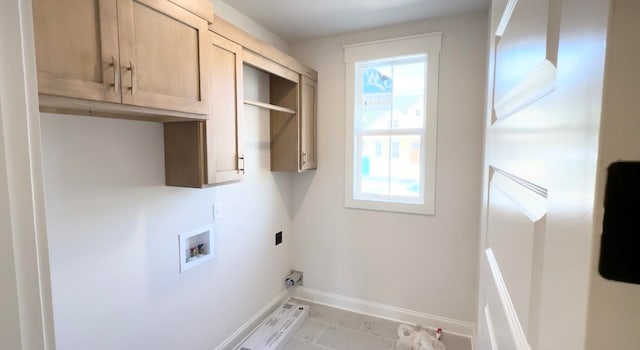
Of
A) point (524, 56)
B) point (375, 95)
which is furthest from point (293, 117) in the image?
point (524, 56)

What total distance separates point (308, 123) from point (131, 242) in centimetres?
170

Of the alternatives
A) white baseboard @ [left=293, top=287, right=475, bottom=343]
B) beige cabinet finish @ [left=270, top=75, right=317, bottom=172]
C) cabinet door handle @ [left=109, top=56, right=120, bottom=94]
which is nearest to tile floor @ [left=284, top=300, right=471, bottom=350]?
white baseboard @ [left=293, top=287, right=475, bottom=343]

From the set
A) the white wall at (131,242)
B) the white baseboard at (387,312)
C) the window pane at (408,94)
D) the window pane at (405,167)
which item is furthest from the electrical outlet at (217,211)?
the window pane at (408,94)

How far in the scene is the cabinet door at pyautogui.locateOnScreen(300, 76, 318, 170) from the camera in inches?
107

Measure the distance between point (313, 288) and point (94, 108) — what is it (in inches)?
101

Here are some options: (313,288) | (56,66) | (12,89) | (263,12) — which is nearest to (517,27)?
(12,89)

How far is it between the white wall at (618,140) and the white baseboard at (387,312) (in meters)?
2.75

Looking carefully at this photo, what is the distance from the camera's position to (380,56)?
269 centimetres

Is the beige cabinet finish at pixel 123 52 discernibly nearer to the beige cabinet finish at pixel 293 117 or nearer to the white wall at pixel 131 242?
the white wall at pixel 131 242

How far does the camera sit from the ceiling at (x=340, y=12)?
222cm

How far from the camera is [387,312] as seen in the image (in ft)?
9.34

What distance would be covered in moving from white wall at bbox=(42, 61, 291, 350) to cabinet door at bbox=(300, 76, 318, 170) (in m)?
0.44

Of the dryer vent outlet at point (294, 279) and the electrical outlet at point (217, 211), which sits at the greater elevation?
the electrical outlet at point (217, 211)

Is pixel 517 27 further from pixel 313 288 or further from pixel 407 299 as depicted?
pixel 313 288
